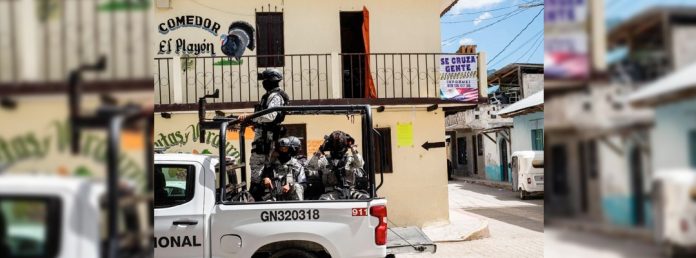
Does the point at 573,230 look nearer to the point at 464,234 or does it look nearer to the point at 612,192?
the point at 612,192

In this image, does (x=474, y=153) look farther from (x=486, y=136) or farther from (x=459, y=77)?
(x=459, y=77)

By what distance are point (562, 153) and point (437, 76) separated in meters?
9.60

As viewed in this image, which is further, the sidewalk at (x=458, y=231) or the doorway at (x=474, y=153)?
the doorway at (x=474, y=153)

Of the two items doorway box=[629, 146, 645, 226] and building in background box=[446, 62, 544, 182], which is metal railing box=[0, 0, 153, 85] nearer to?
doorway box=[629, 146, 645, 226]

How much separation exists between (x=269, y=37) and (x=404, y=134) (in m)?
2.76

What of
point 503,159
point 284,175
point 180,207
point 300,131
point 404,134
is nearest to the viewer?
point 180,207

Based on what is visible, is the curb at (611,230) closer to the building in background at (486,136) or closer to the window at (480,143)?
the building in background at (486,136)

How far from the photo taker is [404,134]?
10.0m

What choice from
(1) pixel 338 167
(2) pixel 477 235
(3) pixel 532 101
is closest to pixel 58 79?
(3) pixel 532 101

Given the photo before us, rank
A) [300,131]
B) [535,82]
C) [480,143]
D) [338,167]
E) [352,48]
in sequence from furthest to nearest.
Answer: [480,143], [352,48], [300,131], [338,167], [535,82]

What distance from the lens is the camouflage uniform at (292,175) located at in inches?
186

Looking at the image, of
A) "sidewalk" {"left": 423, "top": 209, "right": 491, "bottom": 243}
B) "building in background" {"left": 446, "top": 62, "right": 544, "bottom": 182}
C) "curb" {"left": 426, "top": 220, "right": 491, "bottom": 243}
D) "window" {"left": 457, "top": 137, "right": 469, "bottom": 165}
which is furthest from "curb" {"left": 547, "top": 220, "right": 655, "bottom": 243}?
"window" {"left": 457, "top": 137, "right": 469, "bottom": 165}

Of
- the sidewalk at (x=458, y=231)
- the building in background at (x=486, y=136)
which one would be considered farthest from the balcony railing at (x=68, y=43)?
the building in background at (x=486, y=136)

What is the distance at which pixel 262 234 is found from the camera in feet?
13.6
